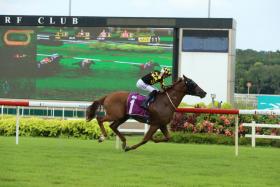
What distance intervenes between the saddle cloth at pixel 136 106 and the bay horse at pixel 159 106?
96mm

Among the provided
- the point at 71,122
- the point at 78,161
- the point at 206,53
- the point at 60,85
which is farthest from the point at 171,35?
the point at 78,161

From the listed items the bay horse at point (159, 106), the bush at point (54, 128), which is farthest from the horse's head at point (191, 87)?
the bush at point (54, 128)

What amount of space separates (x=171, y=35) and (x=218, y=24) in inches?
85.1

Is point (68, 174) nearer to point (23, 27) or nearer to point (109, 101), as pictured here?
point (109, 101)

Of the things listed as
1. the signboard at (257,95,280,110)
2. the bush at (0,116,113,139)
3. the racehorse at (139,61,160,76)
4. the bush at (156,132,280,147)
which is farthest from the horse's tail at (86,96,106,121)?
the racehorse at (139,61,160,76)

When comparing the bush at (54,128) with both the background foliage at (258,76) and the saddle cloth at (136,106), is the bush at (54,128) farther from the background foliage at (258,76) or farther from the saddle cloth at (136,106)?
the background foliage at (258,76)

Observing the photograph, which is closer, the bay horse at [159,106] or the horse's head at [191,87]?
the bay horse at [159,106]

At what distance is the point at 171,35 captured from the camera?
3503 cm

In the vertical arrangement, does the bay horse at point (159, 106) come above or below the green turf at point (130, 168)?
above

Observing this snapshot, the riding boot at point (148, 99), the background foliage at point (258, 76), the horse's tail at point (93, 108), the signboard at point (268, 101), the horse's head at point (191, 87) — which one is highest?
the horse's head at point (191, 87)

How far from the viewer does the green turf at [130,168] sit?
9.03 meters

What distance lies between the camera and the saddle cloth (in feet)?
45.0

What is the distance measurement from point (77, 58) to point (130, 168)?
25.2m

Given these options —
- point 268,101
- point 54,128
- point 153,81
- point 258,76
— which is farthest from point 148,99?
point 258,76
